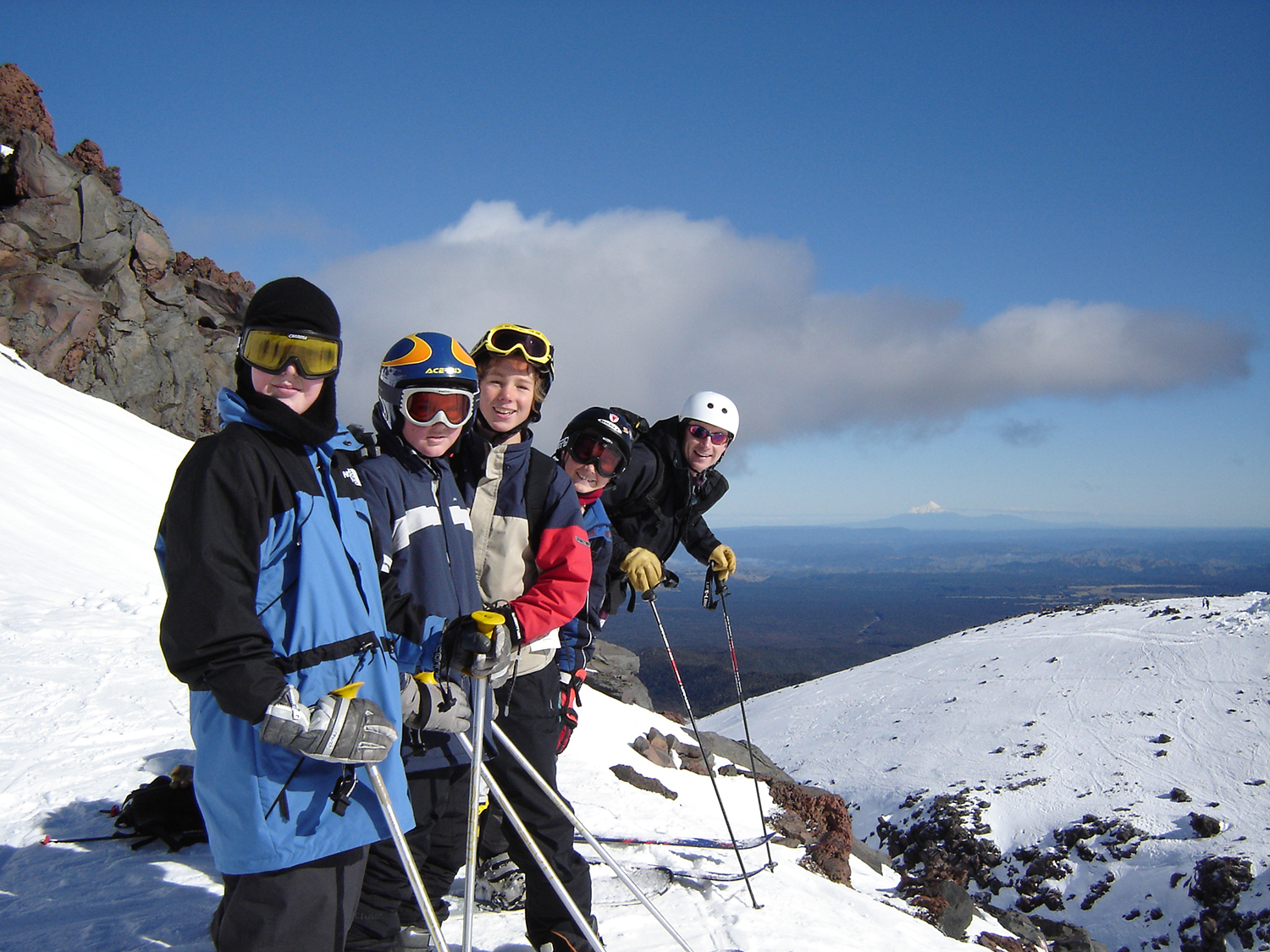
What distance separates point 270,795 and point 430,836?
4.91ft

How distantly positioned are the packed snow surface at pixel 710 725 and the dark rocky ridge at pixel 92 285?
280 inches

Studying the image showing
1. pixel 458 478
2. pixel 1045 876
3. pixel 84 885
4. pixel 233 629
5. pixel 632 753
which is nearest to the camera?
pixel 233 629

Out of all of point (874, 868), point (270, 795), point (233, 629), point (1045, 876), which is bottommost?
point (1045, 876)

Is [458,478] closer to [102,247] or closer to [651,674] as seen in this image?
[102,247]

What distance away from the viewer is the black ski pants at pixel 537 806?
3.46 m

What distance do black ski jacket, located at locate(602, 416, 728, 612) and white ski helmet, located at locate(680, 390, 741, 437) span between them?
0.19 m

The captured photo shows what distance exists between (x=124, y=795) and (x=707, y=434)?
5058 mm

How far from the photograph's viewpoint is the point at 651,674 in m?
128

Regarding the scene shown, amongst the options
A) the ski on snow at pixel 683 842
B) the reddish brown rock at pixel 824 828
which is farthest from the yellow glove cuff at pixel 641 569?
the reddish brown rock at pixel 824 828

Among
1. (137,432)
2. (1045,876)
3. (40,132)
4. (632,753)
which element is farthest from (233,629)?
(40,132)

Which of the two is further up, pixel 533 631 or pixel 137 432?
pixel 137 432

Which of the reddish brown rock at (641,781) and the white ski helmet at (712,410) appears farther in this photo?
the reddish brown rock at (641,781)

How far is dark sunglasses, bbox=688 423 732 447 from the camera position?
594cm

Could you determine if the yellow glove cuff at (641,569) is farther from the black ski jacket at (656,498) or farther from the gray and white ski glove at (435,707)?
the gray and white ski glove at (435,707)
